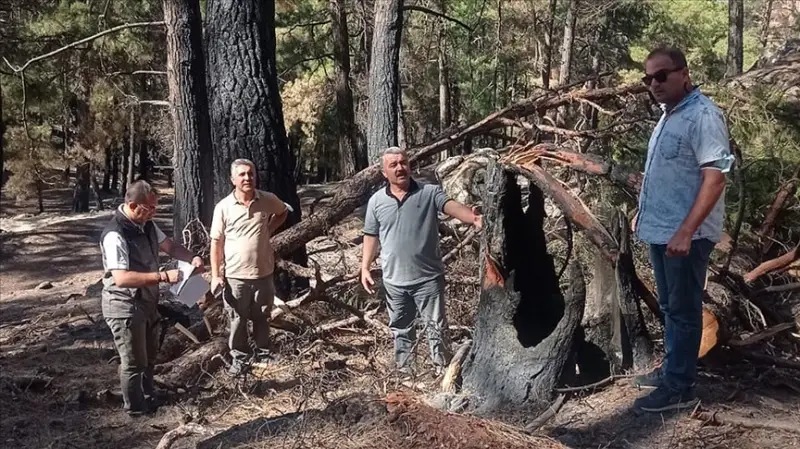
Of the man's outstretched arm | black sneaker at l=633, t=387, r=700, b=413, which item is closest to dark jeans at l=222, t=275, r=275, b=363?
the man's outstretched arm

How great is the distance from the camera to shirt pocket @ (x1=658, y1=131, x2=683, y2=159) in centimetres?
349

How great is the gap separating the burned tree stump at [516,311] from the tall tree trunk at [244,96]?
296cm

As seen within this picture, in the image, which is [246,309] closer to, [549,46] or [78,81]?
[78,81]

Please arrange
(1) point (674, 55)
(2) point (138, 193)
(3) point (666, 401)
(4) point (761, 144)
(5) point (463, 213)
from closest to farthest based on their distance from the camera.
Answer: (1) point (674, 55) → (3) point (666, 401) → (2) point (138, 193) → (5) point (463, 213) → (4) point (761, 144)

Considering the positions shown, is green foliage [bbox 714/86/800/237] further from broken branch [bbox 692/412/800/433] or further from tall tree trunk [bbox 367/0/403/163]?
tall tree trunk [bbox 367/0/403/163]

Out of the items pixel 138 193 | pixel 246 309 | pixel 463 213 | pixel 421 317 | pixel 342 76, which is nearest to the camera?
pixel 138 193

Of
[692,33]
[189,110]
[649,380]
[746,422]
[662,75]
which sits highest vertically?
[692,33]

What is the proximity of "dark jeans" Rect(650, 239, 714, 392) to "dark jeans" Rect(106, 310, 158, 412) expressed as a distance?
3.30m

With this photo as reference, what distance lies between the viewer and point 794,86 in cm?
709

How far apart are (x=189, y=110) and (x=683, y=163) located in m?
7.07

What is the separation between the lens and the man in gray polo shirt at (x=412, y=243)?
5.09 metres

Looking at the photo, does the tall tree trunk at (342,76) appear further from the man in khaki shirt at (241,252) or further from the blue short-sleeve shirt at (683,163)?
the blue short-sleeve shirt at (683,163)

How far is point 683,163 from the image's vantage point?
11.5 feet

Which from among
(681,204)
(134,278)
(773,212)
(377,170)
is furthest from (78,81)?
→ (681,204)
